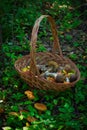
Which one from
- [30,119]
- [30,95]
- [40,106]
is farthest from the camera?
[30,95]

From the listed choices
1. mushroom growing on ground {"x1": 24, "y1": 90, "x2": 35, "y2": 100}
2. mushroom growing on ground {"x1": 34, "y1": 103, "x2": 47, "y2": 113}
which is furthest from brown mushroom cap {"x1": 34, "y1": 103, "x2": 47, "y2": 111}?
mushroom growing on ground {"x1": 24, "y1": 90, "x2": 35, "y2": 100}

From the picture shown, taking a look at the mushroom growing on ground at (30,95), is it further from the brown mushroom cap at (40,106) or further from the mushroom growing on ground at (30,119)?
the mushroom growing on ground at (30,119)

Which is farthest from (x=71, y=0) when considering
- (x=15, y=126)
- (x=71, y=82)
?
(x=15, y=126)

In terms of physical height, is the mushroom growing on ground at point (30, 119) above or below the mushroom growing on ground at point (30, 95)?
below

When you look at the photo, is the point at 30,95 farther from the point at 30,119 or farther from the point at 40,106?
the point at 30,119

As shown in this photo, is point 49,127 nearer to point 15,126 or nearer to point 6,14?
point 15,126

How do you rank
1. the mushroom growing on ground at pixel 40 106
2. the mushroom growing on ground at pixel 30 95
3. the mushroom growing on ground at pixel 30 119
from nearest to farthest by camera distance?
the mushroom growing on ground at pixel 30 119 → the mushroom growing on ground at pixel 40 106 → the mushroom growing on ground at pixel 30 95

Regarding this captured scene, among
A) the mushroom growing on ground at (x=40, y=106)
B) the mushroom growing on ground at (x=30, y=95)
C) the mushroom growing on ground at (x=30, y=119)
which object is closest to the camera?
the mushroom growing on ground at (x=30, y=119)

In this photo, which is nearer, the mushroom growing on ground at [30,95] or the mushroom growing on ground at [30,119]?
the mushroom growing on ground at [30,119]

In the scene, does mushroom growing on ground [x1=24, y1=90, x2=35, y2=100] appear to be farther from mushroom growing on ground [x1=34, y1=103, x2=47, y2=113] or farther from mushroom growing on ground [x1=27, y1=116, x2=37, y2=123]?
mushroom growing on ground [x1=27, y1=116, x2=37, y2=123]

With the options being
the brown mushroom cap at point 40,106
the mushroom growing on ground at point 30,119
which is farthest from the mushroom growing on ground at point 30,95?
the mushroom growing on ground at point 30,119

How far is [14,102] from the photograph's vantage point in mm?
3242

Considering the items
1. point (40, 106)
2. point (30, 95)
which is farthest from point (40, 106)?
point (30, 95)

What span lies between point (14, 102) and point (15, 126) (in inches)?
16.7
